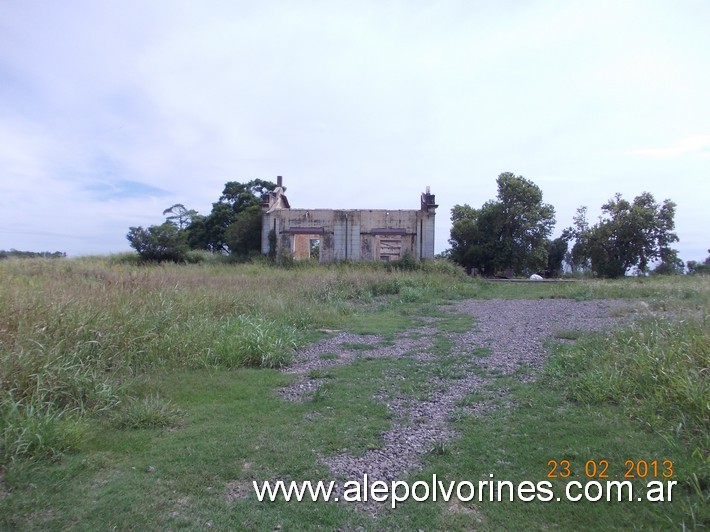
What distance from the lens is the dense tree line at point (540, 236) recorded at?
28719 millimetres

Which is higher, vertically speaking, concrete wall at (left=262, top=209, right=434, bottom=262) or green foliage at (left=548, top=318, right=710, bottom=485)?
concrete wall at (left=262, top=209, right=434, bottom=262)

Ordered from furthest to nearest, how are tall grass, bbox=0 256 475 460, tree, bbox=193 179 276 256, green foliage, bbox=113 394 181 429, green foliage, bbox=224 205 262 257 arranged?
tree, bbox=193 179 276 256 < green foliage, bbox=224 205 262 257 < green foliage, bbox=113 394 181 429 < tall grass, bbox=0 256 475 460

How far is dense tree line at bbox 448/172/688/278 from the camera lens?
28.7 m

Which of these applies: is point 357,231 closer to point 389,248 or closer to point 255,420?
point 389,248

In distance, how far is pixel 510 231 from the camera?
31.7 meters

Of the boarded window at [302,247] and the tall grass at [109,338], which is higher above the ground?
the boarded window at [302,247]

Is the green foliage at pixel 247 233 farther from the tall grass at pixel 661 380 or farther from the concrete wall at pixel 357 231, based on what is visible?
the tall grass at pixel 661 380

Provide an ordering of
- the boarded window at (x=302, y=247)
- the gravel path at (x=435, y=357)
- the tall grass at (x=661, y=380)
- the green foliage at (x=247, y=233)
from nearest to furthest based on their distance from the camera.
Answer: the tall grass at (x=661, y=380)
the gravel path at (x=435, y=357)
the boarded window at (x=302, y=247)
the green foliage at (x=247, y=233)

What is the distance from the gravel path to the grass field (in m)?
0.14

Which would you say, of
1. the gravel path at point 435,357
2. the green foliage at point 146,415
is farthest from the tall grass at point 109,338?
the gravel path at point 435,357

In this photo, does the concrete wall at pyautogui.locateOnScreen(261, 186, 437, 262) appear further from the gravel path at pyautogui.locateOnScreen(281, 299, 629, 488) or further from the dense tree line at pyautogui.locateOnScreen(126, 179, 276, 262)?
the gravel path at pyautogui.locateOnScreen(281, 299, 629, 488)

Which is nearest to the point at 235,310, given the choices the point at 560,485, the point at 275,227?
the point at 560,485

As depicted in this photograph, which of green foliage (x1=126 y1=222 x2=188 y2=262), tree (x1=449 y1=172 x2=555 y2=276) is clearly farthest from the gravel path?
tree (x1=449 y1=172 x2=555 y2=276)
